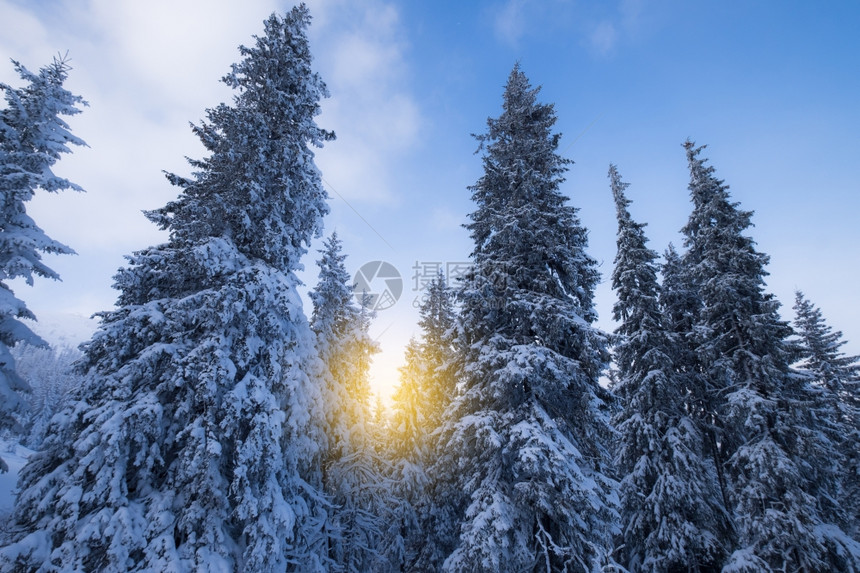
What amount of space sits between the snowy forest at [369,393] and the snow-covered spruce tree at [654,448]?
4.4 inches

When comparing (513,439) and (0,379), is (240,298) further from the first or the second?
(0,379)

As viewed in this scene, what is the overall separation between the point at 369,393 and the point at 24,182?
15.1m

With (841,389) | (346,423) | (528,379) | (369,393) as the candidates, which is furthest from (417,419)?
(841,389)

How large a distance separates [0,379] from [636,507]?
22.7 meters

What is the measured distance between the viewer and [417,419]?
20.0 metres

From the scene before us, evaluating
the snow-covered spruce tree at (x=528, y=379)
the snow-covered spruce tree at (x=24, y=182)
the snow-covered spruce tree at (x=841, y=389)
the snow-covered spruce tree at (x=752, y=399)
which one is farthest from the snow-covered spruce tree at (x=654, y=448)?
the snow-covered spruce tree at (x=24, y=182)

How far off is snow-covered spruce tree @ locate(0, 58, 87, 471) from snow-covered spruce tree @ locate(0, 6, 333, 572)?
4.79 metres

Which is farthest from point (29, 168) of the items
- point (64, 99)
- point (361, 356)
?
point (361, 356)

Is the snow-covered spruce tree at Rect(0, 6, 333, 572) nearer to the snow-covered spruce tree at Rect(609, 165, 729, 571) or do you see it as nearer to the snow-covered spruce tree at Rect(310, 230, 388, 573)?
the snow-covered spruce tree at Rect(310, 230, 388, 573)

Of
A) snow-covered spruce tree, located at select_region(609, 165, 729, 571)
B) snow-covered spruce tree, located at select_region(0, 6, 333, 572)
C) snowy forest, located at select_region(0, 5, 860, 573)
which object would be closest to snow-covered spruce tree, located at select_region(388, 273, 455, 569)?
snowy forest, located at select_region(0, 5, 860, 573)

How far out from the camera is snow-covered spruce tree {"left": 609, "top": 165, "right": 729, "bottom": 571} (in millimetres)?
14000

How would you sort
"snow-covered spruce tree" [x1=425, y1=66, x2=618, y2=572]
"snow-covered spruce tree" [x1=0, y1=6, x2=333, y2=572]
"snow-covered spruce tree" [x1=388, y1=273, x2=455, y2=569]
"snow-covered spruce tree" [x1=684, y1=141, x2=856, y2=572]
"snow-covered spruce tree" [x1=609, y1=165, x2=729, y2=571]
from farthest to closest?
1. "snow-covered spruce tree" [x1=388, y1=273, x2=455, y2=569]
2. "snow-covered spruce tree" [x1=609, y1=165, x2=729, y2=571]
3. "snow-covered spruce tree" [x1=684, y1=141, x2=856, y2=572]
4. "snow-covered spruce tree" [x1=425, y1=66, x2=618, y2=572]
5. "snow-covered spruce tree" [x1=0, y1=6, x2=333, y2=572]

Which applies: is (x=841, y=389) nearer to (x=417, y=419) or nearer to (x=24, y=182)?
(x=417, y=419)

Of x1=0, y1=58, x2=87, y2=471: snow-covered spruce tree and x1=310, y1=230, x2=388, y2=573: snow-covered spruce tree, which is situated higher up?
x1=0, y1=58, x2=87, y2=471: snow-covered spruce tree
